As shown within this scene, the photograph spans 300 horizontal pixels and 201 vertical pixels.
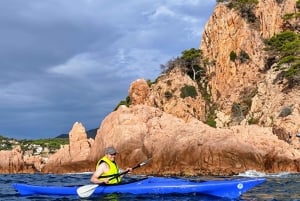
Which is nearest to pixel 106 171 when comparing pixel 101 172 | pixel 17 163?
pixel 101 172

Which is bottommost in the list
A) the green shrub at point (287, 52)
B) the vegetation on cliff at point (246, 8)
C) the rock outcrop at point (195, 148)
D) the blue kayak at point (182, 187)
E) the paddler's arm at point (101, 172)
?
the blue kayak at point (182, 187)

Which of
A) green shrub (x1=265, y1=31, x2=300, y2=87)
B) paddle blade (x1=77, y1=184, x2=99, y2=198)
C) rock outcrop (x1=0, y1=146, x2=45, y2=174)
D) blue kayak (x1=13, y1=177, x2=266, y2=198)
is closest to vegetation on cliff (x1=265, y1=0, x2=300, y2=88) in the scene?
green shrub (x1=265, y1=31, x2=300, y2=87)

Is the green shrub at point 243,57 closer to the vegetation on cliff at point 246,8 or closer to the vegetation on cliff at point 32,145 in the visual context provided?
the vegetation on cliff at point 246,8

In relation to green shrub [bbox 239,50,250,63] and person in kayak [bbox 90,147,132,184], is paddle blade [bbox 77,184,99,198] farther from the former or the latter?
green shrub [bbox 239,50,250,63]

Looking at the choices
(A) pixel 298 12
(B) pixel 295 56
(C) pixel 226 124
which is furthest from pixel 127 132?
(A) pixel 298 12

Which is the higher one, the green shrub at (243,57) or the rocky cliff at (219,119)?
→ the green shrub at (243,57)

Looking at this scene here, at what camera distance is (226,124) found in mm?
53125

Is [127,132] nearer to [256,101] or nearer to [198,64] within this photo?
[256,101]

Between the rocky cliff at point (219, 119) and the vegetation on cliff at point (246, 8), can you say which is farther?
the vegetation on cliff at point (246, 8)

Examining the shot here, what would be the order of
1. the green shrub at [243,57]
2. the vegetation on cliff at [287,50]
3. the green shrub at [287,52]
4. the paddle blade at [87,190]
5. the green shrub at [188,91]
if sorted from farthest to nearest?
the green shrub at [243,57]
the green shrub at [188,91]
the vegetation on cliff at [287,50]
the green shrub at [287,52]
the paddle blade at [87,190]

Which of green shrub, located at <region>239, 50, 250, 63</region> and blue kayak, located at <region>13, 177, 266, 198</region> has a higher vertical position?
green shrub, located at <region>239, 50, 250, 63</region>

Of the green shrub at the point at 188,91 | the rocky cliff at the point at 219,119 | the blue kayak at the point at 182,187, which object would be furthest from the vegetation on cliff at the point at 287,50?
the blue kayak at the point at 182,187

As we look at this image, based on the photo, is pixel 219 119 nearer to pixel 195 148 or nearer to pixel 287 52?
pixel 287 52

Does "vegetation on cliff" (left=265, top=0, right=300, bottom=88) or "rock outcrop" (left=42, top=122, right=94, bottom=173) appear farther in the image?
"vegetation on cliff" (left=265, top=0, right=300, bottom=88)
